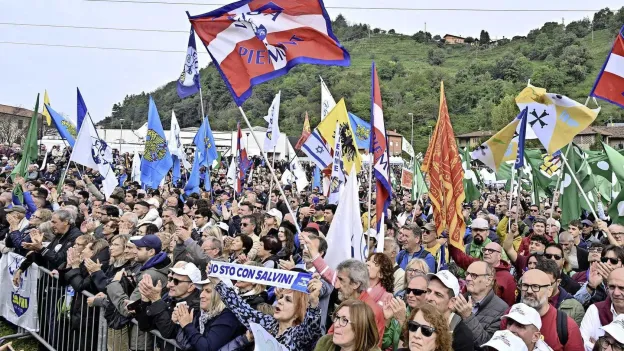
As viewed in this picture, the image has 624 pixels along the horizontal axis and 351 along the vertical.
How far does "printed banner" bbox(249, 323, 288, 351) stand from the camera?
455 centimetres

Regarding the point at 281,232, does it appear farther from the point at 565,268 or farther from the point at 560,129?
the point at 560,129

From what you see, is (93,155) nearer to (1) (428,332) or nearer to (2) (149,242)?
(2) (149,242)

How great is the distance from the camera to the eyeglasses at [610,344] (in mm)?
4016

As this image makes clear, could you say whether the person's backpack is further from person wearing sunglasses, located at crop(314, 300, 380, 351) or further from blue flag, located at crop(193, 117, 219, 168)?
blue flag, located at crop(193, 117, 219, 168)

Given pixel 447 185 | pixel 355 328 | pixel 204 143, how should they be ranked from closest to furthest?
pixel 355 328, pixel 447 185, pixel 204 143

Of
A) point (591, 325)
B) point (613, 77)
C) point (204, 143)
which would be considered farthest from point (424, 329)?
point (204, 143)

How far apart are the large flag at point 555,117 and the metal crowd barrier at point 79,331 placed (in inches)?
256

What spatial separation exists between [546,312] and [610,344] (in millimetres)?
1001

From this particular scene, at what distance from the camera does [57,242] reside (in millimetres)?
8625

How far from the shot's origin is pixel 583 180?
14180mm

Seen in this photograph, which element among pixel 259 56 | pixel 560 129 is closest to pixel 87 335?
pixel 259 56

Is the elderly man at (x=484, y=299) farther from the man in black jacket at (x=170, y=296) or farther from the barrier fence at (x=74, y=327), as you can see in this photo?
the barrier fence at (x=74, y=327)

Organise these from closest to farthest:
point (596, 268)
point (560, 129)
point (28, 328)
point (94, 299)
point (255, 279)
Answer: point (255, 279), point (596, 268), point (94, 299), point (28, 328), point (560, 129)

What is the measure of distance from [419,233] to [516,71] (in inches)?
6272
